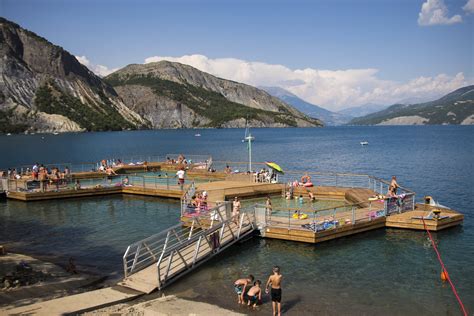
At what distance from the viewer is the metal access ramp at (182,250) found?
18.4 meters

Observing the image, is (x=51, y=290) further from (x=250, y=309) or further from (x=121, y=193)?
(x=121, y=193)

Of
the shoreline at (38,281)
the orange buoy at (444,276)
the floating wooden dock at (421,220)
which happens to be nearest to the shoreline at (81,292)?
the shoreline at (38,281)

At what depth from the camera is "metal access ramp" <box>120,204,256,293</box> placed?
60.5ft

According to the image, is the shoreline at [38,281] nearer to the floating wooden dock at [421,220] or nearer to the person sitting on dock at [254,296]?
the person sitting on dock at [254,296]

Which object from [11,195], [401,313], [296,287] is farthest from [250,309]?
[11,195]

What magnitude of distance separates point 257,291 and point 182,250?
6660mm

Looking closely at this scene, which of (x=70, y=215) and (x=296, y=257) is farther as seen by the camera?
(x=70, y=215)

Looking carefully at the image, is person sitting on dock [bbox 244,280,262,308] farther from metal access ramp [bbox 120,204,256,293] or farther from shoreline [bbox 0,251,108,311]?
shoreline [bbox 0,251,108,311]

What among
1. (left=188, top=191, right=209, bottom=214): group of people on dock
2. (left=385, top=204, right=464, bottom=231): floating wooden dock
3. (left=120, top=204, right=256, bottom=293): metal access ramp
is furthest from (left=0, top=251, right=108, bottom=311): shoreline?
(left=385, top=204, right=464, bottom=231): floating wooden dock

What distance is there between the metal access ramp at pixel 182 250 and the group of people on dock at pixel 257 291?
343 cm

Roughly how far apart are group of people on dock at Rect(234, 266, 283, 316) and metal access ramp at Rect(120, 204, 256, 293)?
343cm

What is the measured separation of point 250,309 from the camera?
53.5 ft

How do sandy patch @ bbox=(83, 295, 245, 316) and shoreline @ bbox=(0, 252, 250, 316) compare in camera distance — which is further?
shoreline @ bbox=(0, 252, 250, 316)

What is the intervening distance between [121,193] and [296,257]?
24987 mm
